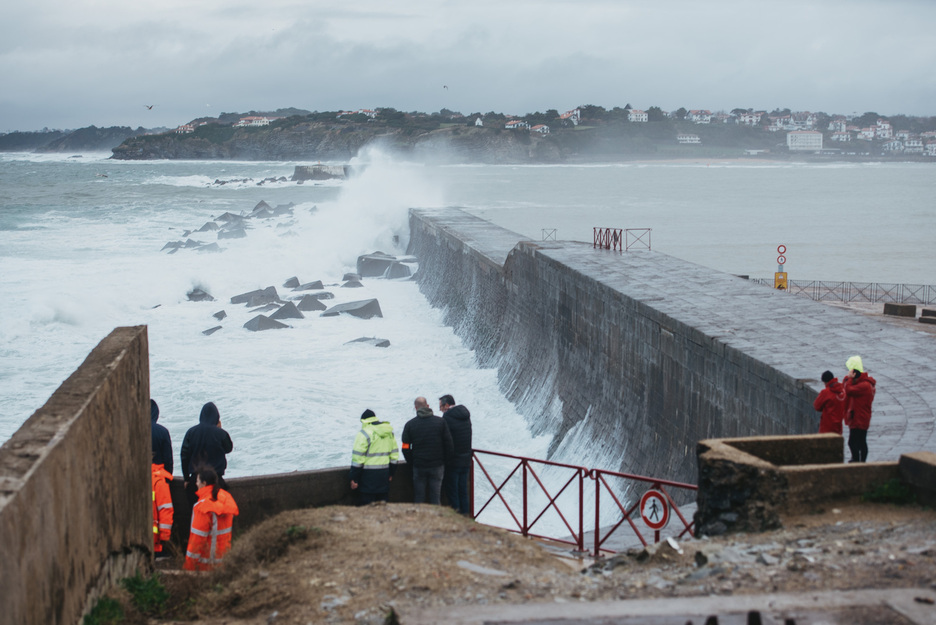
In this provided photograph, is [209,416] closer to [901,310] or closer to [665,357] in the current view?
[665,357]

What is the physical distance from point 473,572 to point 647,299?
6887 mm

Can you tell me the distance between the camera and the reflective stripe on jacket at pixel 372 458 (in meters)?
7.55

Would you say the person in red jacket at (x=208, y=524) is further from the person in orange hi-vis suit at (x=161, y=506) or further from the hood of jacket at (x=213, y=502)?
the person in orange hi-vis suit at (x=161, y=506)

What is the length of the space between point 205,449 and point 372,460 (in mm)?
1405

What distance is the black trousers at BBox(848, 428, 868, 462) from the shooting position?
6172mm

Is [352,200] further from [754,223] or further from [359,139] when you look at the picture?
[359,139]

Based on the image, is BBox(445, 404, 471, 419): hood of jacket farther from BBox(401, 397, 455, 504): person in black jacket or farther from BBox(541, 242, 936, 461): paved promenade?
BBox(541, 242, 936, 461): paved promenade

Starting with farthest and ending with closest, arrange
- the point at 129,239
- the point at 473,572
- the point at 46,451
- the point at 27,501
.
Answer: the point at 129,239, the point at 473,572, the point at 46,451, the point at 27,501

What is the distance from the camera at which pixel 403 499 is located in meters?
8.10

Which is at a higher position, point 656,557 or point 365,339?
point 656,557

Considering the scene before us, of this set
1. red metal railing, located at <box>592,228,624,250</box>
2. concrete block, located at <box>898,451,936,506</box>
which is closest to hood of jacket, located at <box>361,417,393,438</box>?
concrete block, located at <box>898,451,936,506</box>

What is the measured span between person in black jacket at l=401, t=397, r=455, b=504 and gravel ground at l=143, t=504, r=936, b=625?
149cm

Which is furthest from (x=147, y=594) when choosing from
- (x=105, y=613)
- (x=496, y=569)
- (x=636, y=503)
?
(x=636, y=503)

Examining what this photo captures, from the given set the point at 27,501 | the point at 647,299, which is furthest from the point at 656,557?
the point at 647,299
